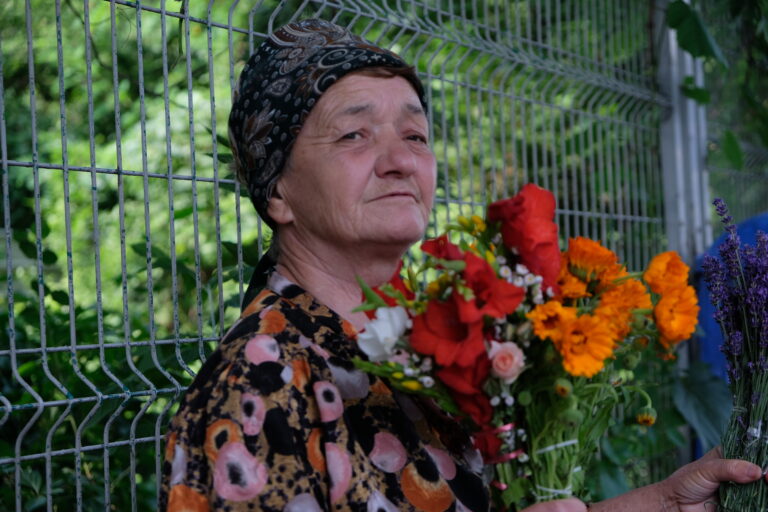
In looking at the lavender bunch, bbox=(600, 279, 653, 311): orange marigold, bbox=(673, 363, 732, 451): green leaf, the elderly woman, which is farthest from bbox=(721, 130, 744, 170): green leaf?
bbox=(600, 279, 653, 311): orange marigold

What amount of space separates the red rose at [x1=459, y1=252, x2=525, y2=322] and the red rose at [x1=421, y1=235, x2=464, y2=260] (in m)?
0.04

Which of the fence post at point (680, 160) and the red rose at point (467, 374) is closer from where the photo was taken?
the red rose at point (467, 374)

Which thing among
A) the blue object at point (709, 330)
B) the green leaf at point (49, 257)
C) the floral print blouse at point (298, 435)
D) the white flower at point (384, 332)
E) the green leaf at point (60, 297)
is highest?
the green leaf at point (49, 257)

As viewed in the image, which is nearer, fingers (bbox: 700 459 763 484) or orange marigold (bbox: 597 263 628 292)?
orange marigold (bbox: 597 263 628 292)

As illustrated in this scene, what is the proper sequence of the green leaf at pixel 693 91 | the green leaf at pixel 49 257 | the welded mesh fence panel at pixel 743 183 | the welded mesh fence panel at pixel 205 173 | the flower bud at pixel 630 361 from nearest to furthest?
the flower bud at pixel 630 361 < the welded mesh fence panel at pixel 205 173 < the green leaf at pixel 49 257 < the green leaf at pixel 693 91 < the welded mesh fence panel at pixel 743 183

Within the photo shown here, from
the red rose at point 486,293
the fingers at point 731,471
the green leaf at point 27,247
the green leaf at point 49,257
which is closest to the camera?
the red rose at point 486,293

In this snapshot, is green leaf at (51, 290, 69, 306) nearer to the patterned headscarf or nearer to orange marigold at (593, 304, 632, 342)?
the patterned headscarf

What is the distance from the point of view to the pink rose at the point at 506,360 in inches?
49.0

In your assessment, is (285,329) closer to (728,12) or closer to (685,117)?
(685,117)

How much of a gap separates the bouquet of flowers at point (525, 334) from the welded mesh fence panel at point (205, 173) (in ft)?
2.97

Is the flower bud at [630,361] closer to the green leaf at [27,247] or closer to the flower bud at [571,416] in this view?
the flower bud at [571,416]

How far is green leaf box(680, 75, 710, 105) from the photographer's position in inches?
187

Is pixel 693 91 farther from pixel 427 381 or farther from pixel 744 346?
pixel 427 381

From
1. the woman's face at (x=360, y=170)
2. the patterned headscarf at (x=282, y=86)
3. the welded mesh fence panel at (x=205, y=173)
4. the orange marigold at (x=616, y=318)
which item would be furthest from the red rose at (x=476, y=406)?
the welded mesh fence panel at (x=205, y=173)
